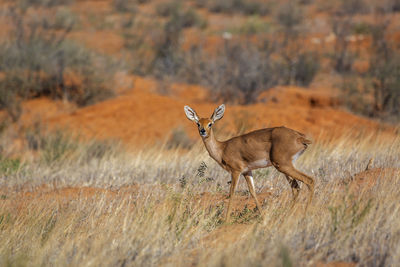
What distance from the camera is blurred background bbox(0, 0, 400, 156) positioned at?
Answer: 565 inches

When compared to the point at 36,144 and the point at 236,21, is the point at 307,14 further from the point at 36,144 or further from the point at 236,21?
the point at 36,144

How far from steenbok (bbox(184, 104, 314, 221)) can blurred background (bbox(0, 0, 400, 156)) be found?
3761 mm

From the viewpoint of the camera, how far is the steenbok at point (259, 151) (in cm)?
577

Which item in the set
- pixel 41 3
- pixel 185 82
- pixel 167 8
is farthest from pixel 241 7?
pixel 185 82

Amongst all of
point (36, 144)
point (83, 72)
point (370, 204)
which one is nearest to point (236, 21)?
point (83, 72)

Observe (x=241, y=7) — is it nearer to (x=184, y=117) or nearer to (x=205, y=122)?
(x=184, y=117)

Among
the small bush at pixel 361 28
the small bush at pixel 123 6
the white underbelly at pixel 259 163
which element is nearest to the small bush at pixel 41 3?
the small bush at pixel 123 6

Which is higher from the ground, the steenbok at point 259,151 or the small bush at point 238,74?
the steenbok at point 259,151

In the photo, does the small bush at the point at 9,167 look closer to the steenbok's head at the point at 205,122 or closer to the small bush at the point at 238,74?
the steenbok's head at the point at 205,122

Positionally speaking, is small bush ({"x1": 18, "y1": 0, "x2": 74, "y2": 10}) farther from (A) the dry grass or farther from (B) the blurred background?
(A) the dry grass

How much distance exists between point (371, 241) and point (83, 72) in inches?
633

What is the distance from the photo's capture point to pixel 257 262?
408 centimetres

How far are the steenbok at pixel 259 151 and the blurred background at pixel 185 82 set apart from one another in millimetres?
3761

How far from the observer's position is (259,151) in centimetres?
604
